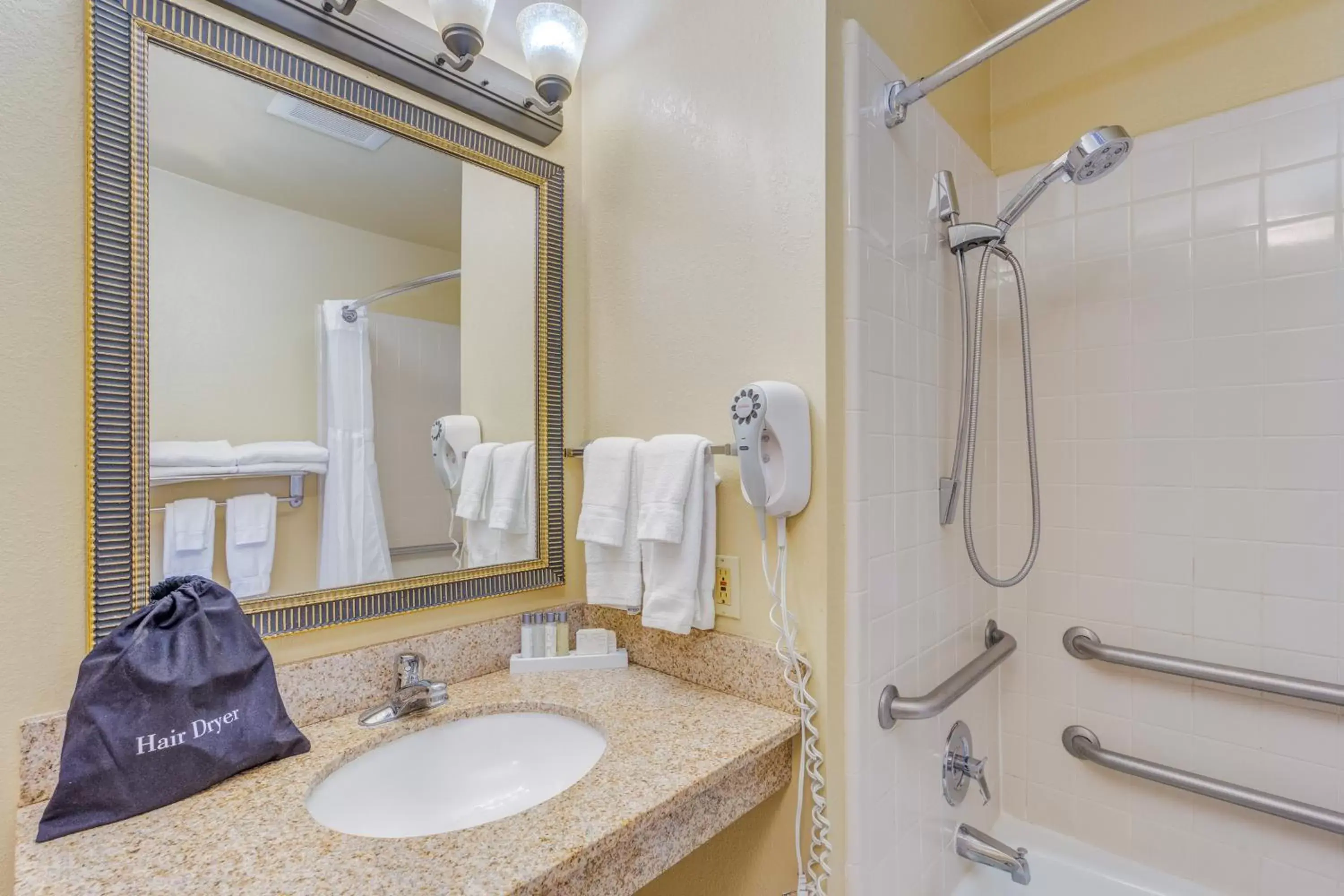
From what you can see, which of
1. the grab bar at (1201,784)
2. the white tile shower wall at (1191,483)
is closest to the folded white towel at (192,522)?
the white tile shower wall at (1191,483)

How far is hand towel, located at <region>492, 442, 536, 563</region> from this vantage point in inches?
54.4

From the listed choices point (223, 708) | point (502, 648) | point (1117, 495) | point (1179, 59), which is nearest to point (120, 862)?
point (223, 708)

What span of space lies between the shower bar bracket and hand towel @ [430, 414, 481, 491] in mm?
1058

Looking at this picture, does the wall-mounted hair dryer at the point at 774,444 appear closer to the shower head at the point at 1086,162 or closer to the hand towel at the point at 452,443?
the hand towel at the point at 452,443

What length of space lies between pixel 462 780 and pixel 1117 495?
1.62 m

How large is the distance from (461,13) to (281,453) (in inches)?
33.9

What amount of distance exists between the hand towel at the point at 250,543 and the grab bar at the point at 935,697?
1.13 m

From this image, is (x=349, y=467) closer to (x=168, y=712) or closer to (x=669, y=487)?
(x=168, y=712)

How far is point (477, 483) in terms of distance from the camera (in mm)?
1334

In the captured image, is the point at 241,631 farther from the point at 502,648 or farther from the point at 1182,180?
the point at 1182,180

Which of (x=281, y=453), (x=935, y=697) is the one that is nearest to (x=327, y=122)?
(x=281, y=453)

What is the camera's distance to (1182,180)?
4.72ft

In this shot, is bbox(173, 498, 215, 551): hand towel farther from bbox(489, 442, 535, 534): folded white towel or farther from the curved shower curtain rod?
bbox(489, 442, 535, 534): folded white towel

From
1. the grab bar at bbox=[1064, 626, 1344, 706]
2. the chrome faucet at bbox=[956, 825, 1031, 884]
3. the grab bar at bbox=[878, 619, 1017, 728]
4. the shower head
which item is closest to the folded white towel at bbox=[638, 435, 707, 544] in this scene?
the grab bar at bbox=[878, 619, 1017, 728]
